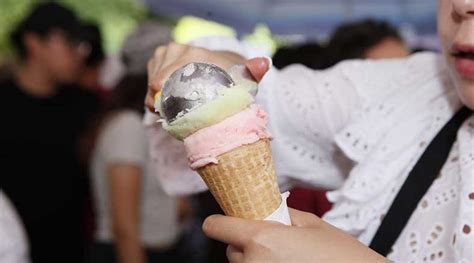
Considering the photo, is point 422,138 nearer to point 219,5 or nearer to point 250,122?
point 250,122

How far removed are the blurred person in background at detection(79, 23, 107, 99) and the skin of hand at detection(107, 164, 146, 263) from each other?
2.64 ft

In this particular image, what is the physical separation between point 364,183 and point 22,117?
6.12 feet

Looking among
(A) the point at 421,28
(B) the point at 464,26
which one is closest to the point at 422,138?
(B) the point at 464,26

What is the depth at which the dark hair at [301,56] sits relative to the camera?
7.29ft

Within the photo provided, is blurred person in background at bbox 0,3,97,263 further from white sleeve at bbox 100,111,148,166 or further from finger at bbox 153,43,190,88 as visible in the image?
finger at bbox 153,43,190,88

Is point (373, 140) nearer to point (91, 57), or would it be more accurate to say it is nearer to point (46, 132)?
point (46, 132)

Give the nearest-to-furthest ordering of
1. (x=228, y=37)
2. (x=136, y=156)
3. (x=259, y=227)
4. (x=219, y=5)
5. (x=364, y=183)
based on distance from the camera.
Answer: (x=259, y=227)
(x=364, y=183)
(x=228, y=37)
(x=136, y=156)
(x=219, y=5)

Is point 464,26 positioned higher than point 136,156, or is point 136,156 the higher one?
point 464,26

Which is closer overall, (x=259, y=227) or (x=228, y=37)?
(x=259, y=227)

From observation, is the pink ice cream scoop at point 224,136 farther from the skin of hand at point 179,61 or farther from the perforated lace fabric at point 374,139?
the perforated lace fabric at point 374,139

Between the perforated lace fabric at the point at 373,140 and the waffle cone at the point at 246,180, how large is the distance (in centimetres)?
30

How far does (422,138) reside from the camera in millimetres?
1027

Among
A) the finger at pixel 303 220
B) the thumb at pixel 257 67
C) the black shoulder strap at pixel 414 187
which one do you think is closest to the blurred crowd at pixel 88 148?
the black shoulder strap at pixel 414 187

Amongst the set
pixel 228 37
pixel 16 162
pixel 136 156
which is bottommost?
pixel 16 162
